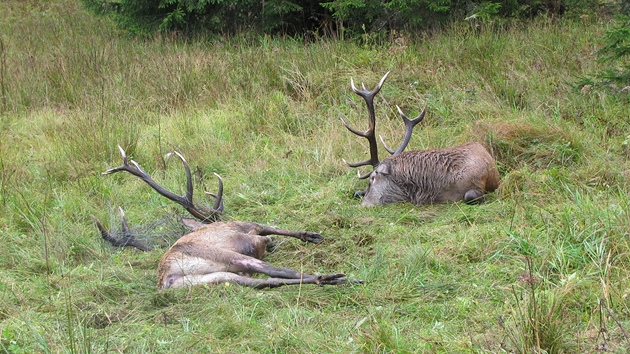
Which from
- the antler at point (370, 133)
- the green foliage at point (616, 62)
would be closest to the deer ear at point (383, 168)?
the antler at point (370, 133)

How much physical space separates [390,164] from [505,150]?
3.65 feet

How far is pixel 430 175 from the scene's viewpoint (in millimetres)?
7160

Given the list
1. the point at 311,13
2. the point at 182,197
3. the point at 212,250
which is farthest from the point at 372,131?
the point at 311,13

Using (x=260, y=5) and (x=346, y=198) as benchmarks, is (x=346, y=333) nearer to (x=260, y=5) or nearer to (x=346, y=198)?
(x=346, y=198)

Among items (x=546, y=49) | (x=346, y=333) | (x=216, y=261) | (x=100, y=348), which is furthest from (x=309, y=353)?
(x=546, y=49)

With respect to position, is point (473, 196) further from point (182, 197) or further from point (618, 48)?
point (182, 197)

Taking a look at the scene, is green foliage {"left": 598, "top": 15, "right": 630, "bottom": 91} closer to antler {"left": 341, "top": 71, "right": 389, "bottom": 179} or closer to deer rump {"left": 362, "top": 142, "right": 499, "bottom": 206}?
deer rump {"left": 362, "top": 142, "right": 499, "bottom": 206}

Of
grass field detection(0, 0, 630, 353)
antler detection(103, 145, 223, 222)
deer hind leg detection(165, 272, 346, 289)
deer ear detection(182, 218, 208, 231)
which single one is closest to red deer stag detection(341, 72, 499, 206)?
grass field detection(0, 0, 630, 353)

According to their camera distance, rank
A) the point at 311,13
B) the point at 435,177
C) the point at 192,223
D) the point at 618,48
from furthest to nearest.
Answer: the point at 311,13 → the point at 618,48 → the point at 435,177 → the point at 192,223

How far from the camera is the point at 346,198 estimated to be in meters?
7.49

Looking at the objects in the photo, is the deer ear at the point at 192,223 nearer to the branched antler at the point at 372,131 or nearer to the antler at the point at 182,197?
the antler at the point at 182,197

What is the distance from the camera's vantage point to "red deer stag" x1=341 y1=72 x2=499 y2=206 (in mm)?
6918

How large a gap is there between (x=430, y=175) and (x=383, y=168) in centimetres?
55

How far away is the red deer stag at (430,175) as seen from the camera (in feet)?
22.7
